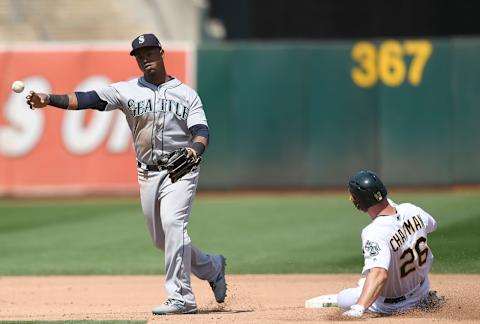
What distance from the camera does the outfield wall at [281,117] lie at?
1712 centimetres

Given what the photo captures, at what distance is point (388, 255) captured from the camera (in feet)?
21.4

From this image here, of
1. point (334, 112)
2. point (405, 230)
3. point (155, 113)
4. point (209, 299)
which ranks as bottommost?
point (209, 299)

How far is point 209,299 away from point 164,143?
1736 mm

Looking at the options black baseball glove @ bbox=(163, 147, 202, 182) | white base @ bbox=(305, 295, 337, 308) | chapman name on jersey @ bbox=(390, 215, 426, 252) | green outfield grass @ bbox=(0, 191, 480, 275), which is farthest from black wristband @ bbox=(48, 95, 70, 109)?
green outfield grass @ bbox=(0, 191, 480, 275)

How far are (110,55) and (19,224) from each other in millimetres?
4075

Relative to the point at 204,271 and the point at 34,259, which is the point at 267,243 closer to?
the point at 34,259

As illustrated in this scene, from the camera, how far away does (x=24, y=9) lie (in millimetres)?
20875

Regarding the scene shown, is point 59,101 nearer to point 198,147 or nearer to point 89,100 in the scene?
point 89,100

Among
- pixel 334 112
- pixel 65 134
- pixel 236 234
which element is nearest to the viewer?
pixel 236 234

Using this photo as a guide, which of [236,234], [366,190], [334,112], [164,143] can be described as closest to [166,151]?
[164,143]

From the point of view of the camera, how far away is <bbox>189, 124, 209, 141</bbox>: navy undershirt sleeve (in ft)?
24.3

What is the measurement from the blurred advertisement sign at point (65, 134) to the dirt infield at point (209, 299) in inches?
277

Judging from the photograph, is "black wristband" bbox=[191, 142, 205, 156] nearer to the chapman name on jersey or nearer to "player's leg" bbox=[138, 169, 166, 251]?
"player's leg" bbox=[138, 169, 166, 251]

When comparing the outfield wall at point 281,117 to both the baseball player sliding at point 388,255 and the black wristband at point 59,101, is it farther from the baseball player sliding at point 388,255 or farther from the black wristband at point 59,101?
the baseball player sliding at point 388,255
